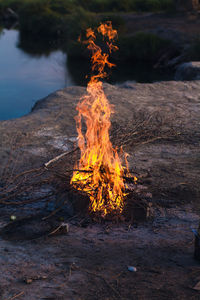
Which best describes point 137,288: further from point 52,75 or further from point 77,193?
point 52,75

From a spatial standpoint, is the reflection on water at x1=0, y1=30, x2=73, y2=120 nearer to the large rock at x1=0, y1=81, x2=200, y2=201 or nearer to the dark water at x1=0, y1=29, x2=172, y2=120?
the dark water at x1=0, y1=29, x2=172, y2=120

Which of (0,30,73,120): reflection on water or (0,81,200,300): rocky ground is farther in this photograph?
(0,30,73,120): reflection on water

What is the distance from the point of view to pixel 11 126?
6691 mm

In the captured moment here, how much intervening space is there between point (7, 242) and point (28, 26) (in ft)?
80.2

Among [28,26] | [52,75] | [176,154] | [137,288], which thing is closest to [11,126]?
[176,154]

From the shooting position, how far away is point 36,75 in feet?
53.9

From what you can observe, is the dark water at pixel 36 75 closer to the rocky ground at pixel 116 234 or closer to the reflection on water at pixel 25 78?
the reflection on water at pixel 25 78

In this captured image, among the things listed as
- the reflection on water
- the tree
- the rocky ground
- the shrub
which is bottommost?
the rocky ground

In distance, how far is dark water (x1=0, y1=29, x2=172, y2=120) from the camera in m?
13.3

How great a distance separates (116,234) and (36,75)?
1337 centimetres

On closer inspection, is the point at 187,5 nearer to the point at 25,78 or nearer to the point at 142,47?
the point at 142,47

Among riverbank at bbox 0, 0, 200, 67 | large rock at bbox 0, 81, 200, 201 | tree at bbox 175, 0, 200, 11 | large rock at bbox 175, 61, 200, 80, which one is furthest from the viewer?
tree at bbox 175, 0, 200, 11

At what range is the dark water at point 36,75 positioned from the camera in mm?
13273

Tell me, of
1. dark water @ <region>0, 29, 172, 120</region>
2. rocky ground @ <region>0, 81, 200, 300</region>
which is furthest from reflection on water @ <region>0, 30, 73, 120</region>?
rocky ground @ <region>0, 81, 200, 300</region>
